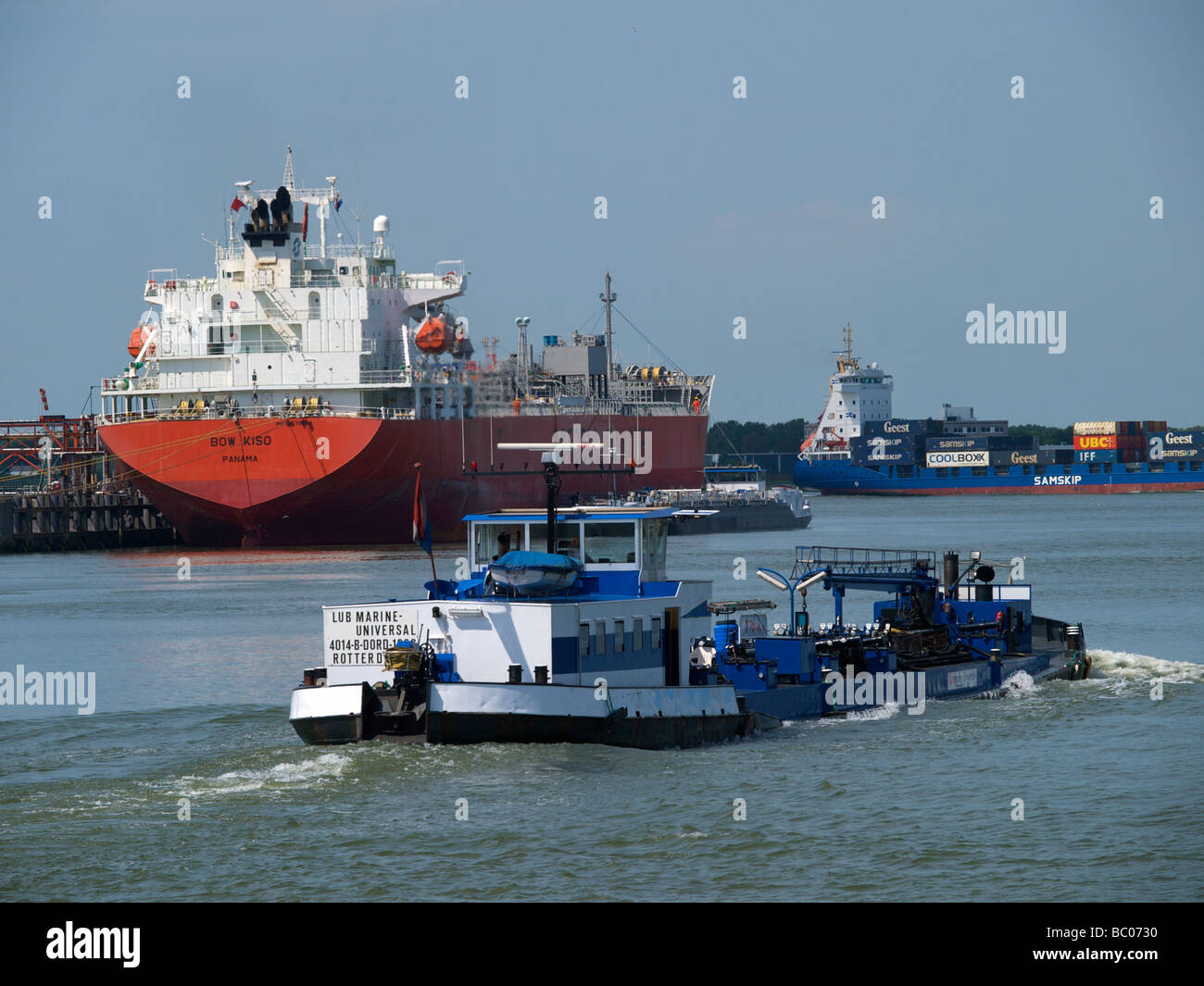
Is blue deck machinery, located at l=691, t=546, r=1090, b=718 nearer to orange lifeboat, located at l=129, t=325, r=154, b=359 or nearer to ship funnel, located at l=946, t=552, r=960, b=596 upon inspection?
ship funnel, located at l=946, t=552, r=960, b=596

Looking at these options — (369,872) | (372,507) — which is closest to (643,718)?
(369,872)

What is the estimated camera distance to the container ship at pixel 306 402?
2469 inches

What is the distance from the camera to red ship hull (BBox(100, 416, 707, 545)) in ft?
204

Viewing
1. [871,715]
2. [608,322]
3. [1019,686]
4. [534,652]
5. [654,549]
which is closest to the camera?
[534,652]

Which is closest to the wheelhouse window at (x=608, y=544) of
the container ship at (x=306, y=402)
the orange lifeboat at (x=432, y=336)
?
the container ship at (x=306, y=402)

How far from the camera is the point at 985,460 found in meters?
140

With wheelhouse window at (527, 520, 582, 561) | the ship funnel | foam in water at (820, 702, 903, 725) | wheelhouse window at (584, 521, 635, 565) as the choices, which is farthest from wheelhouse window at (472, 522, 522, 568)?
the ship funnel

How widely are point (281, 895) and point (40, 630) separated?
25007 millimetres

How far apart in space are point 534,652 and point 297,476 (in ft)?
140

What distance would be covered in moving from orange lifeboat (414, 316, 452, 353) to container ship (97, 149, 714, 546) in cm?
9

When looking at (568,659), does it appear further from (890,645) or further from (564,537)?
(890,645)

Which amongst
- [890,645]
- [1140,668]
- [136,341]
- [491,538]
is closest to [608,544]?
[491,538]

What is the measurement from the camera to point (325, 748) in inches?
826
